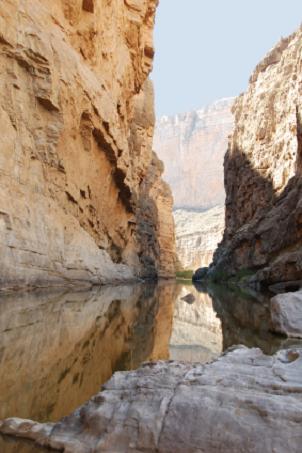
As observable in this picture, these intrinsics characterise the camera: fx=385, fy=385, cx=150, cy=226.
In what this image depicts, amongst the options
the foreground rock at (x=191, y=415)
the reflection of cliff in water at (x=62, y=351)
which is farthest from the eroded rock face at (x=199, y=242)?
the foreground rock at (x=191, y=415)

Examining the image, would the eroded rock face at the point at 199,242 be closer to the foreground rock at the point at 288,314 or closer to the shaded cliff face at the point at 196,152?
the shaded cliff face at the point at 196,152

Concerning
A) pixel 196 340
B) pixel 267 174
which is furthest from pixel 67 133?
pixel 267 174

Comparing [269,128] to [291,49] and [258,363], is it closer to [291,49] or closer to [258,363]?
[291,49]

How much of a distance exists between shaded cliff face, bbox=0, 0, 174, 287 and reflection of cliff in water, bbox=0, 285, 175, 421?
3.57 metres

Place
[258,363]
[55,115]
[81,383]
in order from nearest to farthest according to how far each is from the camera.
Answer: [258,363] → [81,383] → [55,115]

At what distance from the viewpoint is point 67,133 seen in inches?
532

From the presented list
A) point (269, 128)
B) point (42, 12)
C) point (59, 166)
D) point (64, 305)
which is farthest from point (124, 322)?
point (269, 128)

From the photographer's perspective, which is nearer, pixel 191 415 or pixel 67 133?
pixel 191 415

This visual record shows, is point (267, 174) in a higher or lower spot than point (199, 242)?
lower

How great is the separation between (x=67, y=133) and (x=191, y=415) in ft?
41.8

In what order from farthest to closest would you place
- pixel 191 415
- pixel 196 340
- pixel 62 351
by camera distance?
pixel 196 340, pixel 62 351, pixel 191 415

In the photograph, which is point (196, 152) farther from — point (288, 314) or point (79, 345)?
point (79, 345)

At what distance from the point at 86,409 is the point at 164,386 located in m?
0.45

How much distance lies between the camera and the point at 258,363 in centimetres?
247
